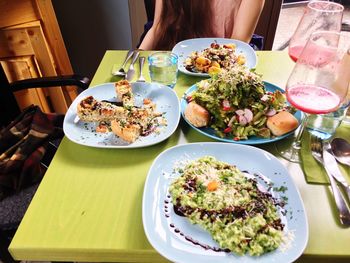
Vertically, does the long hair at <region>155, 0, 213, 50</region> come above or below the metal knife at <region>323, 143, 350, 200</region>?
above

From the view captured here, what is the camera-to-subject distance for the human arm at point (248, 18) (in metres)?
1.59

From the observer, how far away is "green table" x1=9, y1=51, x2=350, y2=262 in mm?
610

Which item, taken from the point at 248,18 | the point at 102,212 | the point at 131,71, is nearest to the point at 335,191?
the point at 102,212

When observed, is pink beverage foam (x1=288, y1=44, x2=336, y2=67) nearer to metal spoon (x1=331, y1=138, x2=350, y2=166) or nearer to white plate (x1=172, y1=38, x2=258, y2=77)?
metal spoon (x1=331, y1=138, x2=350, y2=166)

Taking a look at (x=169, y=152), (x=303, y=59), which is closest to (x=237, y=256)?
(x=169, y=152)

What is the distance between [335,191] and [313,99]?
0.26 meters

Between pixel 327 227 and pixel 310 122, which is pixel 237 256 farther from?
pixel 310 122

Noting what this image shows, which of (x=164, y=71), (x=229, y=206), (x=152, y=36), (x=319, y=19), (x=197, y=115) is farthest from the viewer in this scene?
(x=152, y=36)

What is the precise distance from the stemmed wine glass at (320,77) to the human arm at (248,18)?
0.84 metres

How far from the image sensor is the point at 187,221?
65cm

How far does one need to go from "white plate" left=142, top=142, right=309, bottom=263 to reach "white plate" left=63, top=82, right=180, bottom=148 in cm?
11

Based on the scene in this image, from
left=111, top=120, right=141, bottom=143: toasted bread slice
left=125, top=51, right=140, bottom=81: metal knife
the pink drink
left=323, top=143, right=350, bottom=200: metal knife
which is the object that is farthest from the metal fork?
left=125, top=51, right=140, bottom=81: metal knife

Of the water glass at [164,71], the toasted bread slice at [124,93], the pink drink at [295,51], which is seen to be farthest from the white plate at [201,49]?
the toasted bread slice at [124,93]

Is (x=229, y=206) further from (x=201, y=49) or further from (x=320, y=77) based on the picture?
(x=201, y=49)
